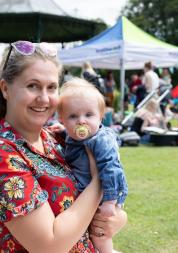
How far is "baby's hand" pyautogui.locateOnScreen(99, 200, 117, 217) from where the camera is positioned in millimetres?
1994

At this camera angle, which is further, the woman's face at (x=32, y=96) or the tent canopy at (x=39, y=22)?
the tent canopy at (x=39, y=22)

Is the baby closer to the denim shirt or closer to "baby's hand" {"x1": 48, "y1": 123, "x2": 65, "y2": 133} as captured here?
the denim shirt

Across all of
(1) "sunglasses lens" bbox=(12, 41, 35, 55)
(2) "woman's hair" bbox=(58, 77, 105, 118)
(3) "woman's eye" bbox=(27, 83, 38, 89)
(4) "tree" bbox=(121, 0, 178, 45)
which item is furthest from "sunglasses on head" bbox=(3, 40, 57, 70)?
(4) "tree" bbox=(121, 0, 178, 45)

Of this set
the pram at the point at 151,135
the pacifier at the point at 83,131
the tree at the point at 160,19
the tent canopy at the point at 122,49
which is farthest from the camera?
the tree at the point at 160,19

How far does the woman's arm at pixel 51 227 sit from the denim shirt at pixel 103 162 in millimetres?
136

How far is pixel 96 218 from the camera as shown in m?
2.05

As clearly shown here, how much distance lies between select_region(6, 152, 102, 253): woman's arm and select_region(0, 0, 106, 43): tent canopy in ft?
37.1

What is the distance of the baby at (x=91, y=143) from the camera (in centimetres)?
199

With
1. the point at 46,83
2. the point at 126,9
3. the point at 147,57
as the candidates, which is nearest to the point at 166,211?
the point at 46,83

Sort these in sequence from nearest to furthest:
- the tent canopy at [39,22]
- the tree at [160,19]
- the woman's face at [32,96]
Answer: the woman's face at [32,96] → the tent canopy at [39,22] → the tree at [160,19]

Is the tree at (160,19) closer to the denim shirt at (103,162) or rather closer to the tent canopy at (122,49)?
the tent canopy at (122,49)

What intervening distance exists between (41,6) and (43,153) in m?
12.4

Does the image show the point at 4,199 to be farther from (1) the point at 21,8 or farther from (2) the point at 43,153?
(1) the point at 21,8

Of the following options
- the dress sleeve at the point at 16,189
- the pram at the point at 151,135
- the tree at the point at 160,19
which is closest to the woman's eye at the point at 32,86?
the dress sleeve at the point at 16,189
